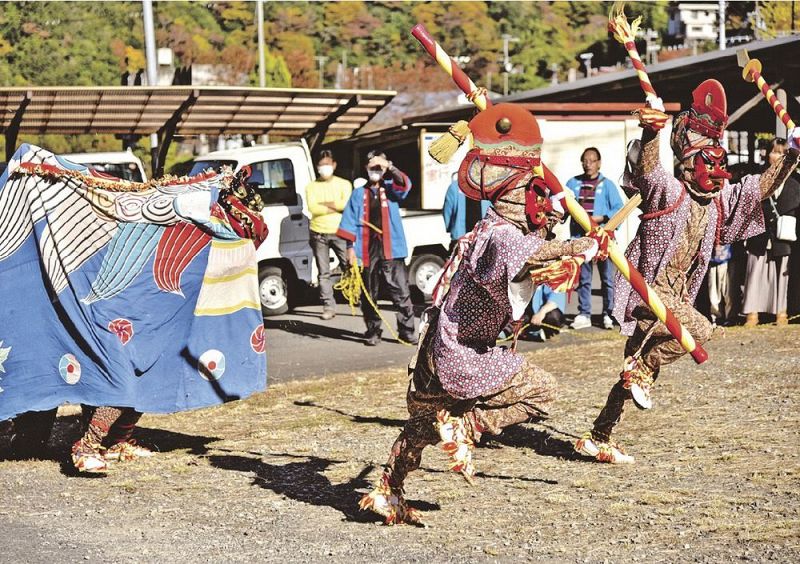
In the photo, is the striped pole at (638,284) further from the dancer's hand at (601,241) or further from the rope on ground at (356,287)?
the rope on ground at (356,287)

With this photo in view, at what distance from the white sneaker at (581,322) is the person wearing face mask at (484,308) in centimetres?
731

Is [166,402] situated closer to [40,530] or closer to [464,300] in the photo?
[40,530]

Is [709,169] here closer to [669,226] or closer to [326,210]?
[669,226]

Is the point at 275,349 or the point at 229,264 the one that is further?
the point at 275,349

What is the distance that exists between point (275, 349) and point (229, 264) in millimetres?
5260

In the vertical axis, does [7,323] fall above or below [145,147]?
below

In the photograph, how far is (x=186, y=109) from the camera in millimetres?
16906

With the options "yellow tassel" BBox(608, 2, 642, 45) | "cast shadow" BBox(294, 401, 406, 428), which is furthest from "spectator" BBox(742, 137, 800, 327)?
"yellow tassel" BBox(608, 2, 642, 45)

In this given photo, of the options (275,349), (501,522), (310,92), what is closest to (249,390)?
(501,522)

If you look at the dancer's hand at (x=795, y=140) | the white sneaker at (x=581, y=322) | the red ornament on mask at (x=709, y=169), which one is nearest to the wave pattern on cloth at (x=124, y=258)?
the red ornament on mask at (x=709, y=169)

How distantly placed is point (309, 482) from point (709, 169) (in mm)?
2855

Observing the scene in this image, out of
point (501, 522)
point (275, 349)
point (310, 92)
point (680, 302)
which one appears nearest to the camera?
point (501, 522)

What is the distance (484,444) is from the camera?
764cm

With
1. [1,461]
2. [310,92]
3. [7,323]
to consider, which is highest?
[310,92]
